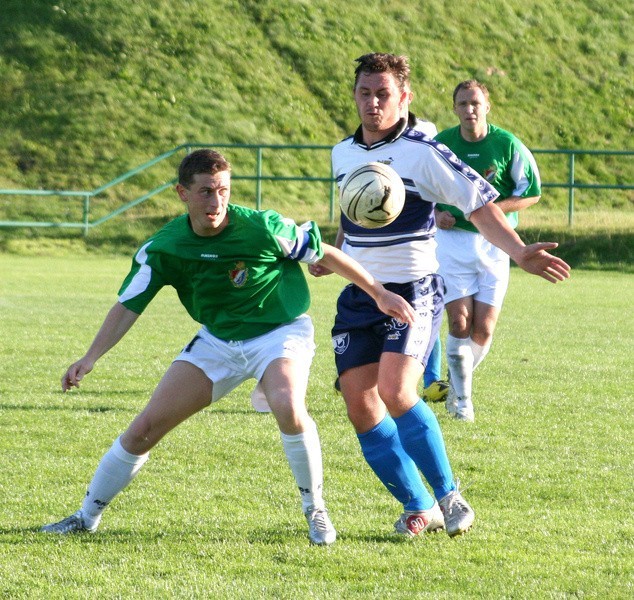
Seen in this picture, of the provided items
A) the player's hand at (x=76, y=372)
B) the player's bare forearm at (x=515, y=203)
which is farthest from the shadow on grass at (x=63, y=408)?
the player's hand at (x=76, y=372)

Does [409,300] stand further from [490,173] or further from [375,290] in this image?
[490,173]

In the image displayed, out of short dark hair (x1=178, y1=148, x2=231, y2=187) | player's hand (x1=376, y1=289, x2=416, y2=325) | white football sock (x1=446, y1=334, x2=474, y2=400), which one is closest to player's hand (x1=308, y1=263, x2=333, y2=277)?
player's hand (x1=376, y1=289, x2=416, y2=325)

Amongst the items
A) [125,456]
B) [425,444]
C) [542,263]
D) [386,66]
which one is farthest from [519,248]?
[125,456]

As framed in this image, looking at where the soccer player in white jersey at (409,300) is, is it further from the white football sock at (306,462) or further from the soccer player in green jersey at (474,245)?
the soccer player in green jersey at (474,245)

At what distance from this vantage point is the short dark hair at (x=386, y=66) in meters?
5.06

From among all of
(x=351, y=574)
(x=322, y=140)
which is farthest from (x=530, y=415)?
(x=322, y=140)

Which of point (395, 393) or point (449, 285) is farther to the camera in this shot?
point (449, 285)

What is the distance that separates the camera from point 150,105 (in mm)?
31547

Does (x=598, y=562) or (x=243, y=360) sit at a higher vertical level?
(x=243, y=360)

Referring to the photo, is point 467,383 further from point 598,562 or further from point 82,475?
point 598,562

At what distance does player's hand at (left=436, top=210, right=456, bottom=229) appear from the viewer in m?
7.94

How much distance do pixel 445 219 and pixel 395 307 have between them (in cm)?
333

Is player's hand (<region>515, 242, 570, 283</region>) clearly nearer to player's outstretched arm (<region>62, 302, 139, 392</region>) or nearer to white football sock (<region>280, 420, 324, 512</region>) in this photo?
white football sock (<region>280, 420, 324, 512</region>)

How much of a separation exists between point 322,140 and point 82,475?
26058mm
